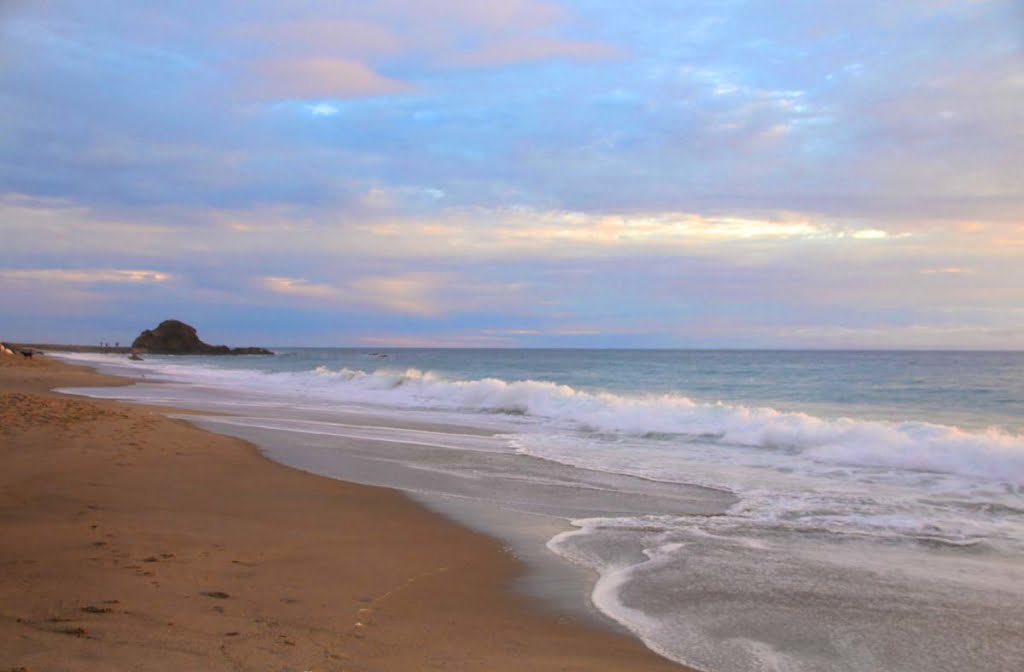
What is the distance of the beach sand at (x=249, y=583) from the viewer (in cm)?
381

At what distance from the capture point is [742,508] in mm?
8758

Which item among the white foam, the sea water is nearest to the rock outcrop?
the white foam

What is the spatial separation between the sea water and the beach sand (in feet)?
2.55

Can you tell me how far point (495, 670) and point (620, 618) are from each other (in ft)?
4.50

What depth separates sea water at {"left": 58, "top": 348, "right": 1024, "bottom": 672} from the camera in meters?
4.80

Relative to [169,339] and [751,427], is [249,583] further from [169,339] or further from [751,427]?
[169,339]

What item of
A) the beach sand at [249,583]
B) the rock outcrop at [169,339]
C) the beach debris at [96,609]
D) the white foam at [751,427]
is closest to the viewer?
the beach sand at [249,583]

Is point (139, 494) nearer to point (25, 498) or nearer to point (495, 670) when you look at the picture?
point (25, 498)

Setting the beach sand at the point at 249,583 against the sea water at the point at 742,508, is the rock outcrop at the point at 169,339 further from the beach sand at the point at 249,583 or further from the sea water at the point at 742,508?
the beach sand at the point at 249,583

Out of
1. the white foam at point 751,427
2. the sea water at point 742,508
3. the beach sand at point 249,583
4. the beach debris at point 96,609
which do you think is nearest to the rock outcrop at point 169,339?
the white foam at point 751,427

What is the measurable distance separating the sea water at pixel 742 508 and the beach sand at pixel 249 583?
78 centimetres

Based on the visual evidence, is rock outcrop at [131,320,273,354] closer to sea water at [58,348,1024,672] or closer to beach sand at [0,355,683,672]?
sea water at [58,348,1024,672]

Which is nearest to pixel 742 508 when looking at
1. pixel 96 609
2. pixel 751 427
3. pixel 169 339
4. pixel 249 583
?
pixel 249 583

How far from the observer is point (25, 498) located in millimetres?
7234
